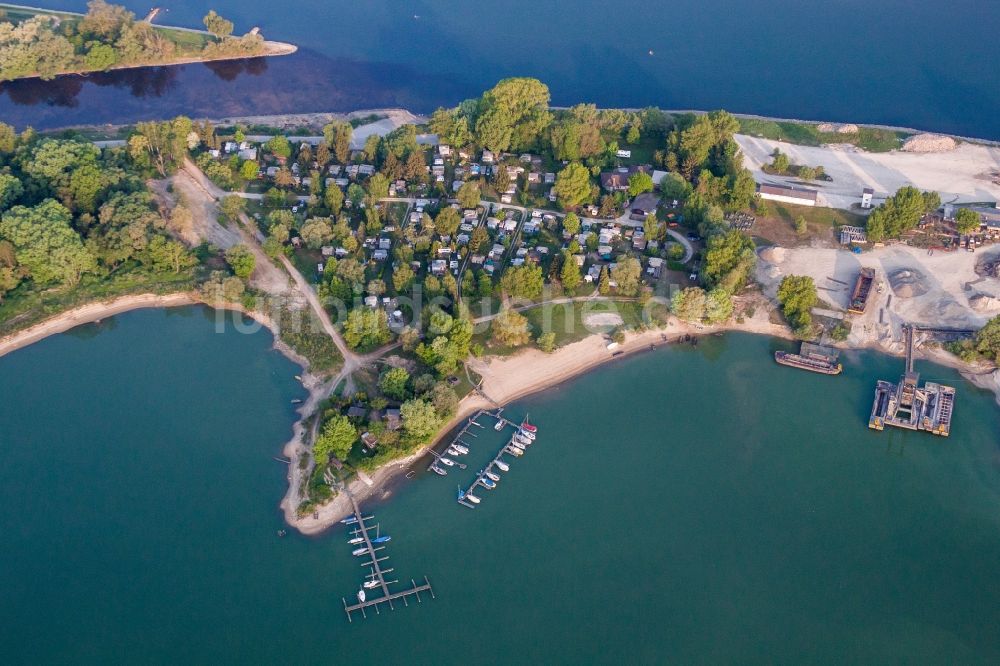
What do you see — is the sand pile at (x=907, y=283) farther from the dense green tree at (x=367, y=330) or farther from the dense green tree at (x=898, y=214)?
the dense green tree at (x=367, y=330)

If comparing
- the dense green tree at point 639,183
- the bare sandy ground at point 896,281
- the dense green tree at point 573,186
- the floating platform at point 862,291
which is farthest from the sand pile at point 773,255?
the dense green tree at point 573,186

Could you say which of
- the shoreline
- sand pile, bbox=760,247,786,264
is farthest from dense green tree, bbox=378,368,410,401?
sand pile, bbox=760,247,786,264

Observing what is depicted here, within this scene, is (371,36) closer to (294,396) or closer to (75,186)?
(75,186)

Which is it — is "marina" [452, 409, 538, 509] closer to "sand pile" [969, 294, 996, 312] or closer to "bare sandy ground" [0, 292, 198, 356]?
"bare sandy ground" [0, 292, 198, 356]

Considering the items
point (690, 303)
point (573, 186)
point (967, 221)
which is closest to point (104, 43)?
point (573, 186)

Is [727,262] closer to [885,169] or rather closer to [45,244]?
[885,169]

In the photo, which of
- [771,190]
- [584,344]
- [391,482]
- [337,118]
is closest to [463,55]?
[337,118]
